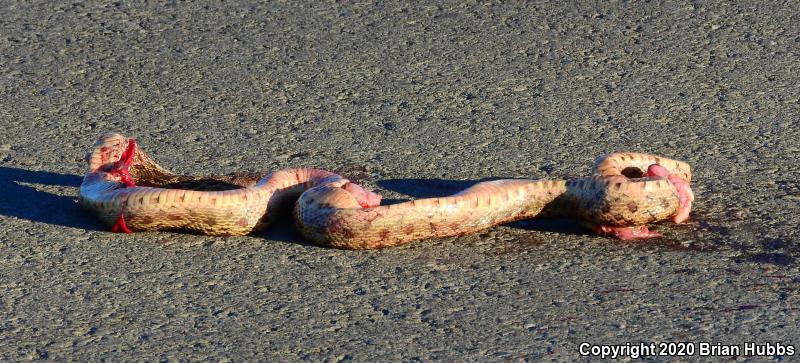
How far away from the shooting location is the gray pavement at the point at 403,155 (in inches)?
157

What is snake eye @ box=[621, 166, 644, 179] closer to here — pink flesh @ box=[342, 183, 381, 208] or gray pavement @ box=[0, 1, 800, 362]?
gray pavement @ box=[0, 1, 800, 362]

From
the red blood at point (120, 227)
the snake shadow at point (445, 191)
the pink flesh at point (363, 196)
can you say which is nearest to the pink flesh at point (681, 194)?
the snake shadow at point (445, 191)

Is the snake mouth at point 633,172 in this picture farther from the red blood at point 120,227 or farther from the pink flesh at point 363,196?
the red blood at point 120,227

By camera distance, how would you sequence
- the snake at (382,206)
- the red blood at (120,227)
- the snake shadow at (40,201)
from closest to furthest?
the snake at (382,206) → the red blood at (120,227) → the snake shadow at (40,201)

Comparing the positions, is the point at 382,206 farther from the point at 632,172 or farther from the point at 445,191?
the point at 632,172

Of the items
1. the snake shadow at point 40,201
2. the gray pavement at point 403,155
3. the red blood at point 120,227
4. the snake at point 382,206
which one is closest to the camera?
the gray pavement at point 403,155

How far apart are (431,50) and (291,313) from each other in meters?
2.82

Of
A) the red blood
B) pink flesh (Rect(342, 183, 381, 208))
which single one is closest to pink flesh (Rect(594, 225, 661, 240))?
pink flesh (Rect(342, 183, 381, 208))

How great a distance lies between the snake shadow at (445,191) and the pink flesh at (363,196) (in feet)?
0.88

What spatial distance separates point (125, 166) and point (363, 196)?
918 mm

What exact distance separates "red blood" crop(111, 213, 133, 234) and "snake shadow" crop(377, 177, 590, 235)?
37.0 inches

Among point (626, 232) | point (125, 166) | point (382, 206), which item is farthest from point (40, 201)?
point (626, 232)

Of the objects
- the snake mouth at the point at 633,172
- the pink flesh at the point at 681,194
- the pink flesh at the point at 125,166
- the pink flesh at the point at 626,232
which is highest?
the pink flesh at the point at 125,166

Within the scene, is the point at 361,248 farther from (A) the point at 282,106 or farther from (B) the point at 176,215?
(A) the point at 282,106
